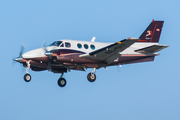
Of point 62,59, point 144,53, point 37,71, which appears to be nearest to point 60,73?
point 37,71

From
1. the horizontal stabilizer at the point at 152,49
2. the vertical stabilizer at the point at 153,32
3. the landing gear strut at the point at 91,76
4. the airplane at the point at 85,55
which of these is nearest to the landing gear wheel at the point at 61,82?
the airplane at the point at 85,55

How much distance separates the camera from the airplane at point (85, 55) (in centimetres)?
2523

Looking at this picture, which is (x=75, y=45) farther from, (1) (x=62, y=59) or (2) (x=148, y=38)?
(2) (x=148, y=38)

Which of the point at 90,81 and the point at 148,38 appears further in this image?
the point at 148,38

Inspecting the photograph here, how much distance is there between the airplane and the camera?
82.8 feet

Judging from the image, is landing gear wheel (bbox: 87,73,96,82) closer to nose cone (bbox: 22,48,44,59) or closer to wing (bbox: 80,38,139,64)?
wing (bbox: 80,38,139,64)

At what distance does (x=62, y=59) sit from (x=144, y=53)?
7057 millimetres

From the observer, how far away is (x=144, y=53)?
2744 cm

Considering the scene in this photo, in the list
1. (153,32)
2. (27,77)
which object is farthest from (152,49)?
(27,77)

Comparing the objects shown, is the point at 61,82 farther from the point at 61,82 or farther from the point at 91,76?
the point at 91,76

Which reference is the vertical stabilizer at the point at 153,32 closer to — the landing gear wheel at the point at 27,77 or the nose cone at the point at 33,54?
the nose cone at the point at 33,54

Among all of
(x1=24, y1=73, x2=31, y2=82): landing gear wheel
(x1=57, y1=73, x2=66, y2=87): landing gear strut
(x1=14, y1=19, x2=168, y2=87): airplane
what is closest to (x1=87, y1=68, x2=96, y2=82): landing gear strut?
(x1=14, y1=19, x2=168, y2=87): airplane

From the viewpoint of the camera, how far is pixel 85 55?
2550 cm

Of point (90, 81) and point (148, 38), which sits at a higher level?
point (148, 38)
